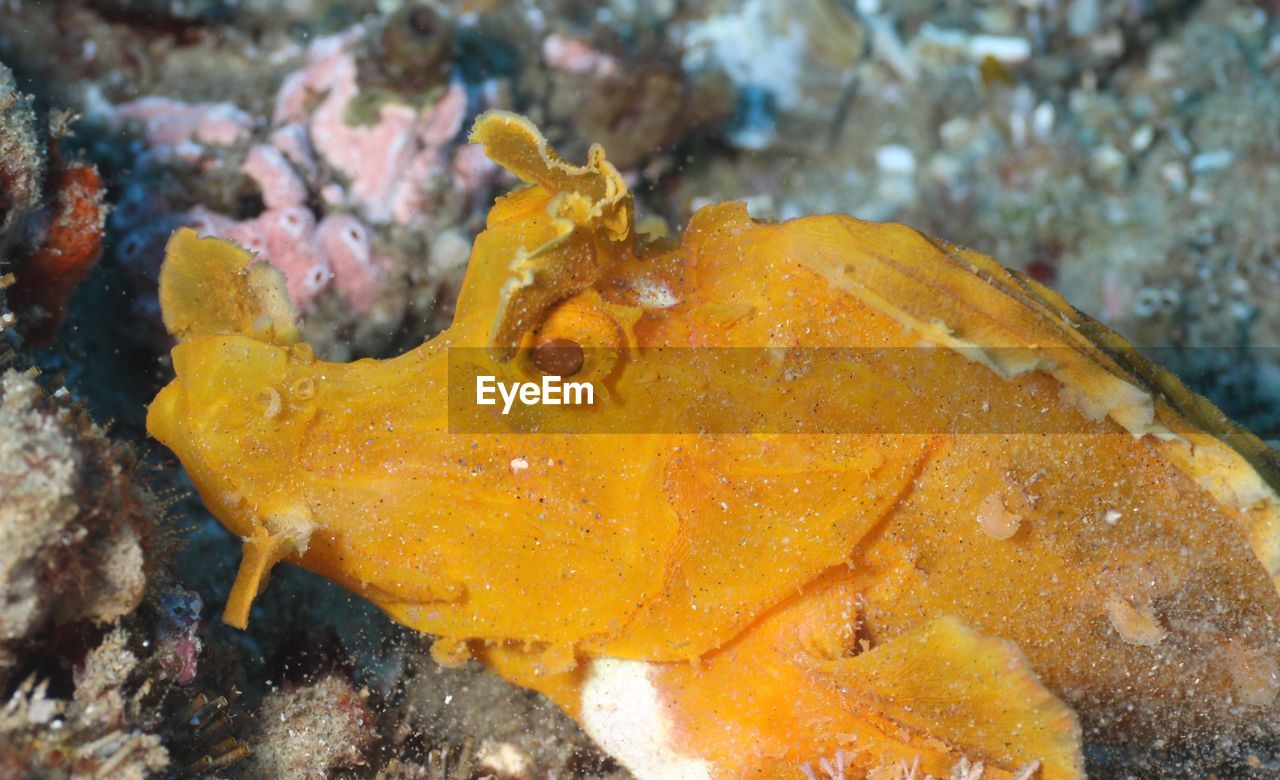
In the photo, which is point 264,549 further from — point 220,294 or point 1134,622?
point 1134,622

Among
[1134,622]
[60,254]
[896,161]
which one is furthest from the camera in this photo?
[896,161]

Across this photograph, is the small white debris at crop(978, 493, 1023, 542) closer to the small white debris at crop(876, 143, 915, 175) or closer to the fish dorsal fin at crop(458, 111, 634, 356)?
the fish dorsal fin at crop(458, 111, 634, 356)

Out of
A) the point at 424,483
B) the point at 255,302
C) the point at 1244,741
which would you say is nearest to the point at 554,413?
the point at 424,483

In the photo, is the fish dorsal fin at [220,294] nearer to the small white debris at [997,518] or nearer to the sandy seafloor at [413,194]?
the sandy seafloor at [413,194]

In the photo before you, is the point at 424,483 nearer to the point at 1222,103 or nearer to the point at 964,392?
the point at 964,392

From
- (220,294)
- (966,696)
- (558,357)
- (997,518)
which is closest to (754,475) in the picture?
(558,357)
